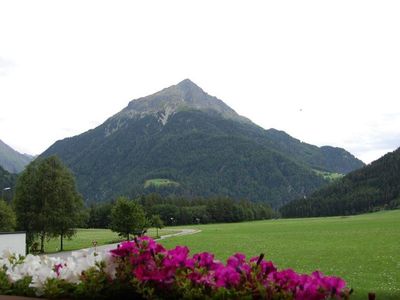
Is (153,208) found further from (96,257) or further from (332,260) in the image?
(96,257)

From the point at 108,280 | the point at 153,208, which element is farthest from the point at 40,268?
the point at 153,208

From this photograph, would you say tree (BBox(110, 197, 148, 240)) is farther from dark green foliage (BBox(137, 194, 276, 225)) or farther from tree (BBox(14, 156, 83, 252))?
dark green foliage (BBox(137, 194, 276, 225))

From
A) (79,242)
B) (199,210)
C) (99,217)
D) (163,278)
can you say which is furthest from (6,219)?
(199,210)

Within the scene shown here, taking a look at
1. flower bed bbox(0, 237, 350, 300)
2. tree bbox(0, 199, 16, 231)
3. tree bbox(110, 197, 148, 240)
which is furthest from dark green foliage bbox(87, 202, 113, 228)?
flower bed bbox(0, 237, 350, 300)

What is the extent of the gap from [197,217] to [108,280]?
159404 millimetres

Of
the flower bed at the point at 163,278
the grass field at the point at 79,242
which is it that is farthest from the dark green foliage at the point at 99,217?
the flower bed at the point at 163,278

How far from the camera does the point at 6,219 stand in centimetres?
4791

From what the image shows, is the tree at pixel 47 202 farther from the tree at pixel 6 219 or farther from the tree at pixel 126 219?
the tree at pixel 126 219

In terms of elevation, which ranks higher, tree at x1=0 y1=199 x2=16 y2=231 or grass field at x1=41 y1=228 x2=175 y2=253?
tree at x1=0 y1=199 x2=16 y2=231

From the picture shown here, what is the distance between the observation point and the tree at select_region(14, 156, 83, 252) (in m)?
52.8

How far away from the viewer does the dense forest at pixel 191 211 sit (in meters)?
150

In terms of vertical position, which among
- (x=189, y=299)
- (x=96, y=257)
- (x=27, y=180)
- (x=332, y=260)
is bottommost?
(x=332, y=260)

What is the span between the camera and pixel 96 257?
4461 millimetres

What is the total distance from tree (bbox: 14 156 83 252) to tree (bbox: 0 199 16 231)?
3.53 metres
